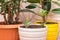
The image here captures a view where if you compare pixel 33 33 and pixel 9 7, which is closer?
pixel 33 33

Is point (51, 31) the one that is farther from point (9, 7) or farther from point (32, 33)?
point (9, 7)

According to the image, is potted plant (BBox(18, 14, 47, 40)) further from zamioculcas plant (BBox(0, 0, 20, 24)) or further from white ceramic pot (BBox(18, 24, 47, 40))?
zamioculcas plant (BBox(0, 0, 20, 24))

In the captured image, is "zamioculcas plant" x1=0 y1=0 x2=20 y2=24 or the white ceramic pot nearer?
the white ceramic pot

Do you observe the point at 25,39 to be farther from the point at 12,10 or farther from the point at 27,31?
the point at 12,10

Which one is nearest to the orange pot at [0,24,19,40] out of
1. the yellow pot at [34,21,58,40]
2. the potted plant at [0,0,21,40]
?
the potted plant at [0,0,21,40]

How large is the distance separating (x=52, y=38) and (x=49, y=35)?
0.03 metres

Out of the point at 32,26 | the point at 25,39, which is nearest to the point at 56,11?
the point at 32,26

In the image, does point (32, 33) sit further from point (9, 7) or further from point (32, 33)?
point (9, 7)

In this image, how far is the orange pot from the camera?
3.38 ft

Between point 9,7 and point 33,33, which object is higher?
point 9,7

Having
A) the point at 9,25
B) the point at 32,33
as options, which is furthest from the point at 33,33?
the point at 9,25

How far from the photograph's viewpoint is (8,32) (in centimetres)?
105

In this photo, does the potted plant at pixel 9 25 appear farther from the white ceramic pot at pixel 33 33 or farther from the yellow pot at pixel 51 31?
the yellow pot at pixel 51 31

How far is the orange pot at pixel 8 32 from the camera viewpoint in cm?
103
